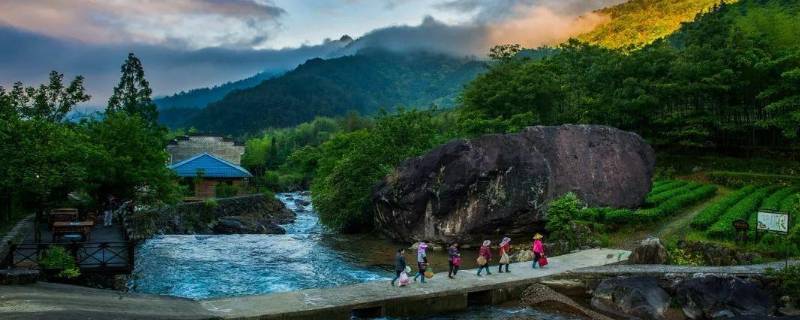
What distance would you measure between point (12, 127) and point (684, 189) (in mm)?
42334

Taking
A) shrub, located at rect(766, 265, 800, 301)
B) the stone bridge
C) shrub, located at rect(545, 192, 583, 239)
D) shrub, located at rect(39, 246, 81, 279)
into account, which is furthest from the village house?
shrub, located at rect(766, 265, 800, 301)

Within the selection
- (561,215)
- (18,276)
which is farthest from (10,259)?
(561,215)

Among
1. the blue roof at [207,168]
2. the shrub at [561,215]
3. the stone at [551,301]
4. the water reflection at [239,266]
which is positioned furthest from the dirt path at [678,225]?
the blue roof at [207,168]

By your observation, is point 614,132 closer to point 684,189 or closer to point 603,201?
point 603,201

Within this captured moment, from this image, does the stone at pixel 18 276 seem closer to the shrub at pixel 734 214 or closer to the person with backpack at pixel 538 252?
the person with backpack at pixel 538 252

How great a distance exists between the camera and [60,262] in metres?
21.8

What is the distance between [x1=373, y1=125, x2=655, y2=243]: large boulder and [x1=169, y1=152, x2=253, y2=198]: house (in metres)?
31.2

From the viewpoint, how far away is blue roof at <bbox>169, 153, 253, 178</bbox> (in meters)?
62.7

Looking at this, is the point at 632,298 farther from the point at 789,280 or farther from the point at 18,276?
the point at 18,276

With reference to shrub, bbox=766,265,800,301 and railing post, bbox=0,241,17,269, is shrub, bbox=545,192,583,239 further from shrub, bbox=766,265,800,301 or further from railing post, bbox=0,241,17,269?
railing post, bbox=0,241,17,269

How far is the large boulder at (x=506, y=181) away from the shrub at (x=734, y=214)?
5.80m

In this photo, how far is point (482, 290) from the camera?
22.1 m

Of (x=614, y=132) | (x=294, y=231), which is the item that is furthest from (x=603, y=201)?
(x=294, y=231)

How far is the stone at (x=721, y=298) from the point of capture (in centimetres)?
2031
